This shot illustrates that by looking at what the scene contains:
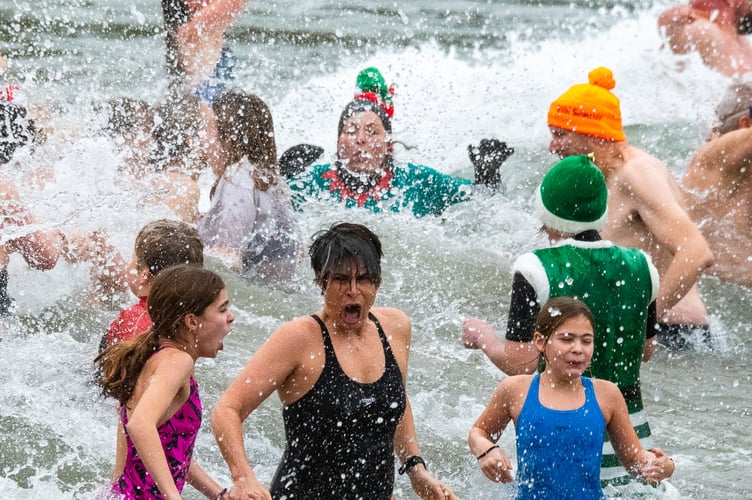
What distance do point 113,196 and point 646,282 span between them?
3.45 metres

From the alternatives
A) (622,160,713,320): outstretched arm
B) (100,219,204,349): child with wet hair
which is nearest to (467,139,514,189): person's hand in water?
(622,160,713,320): outstretched arm

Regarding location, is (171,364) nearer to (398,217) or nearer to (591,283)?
(591,283)

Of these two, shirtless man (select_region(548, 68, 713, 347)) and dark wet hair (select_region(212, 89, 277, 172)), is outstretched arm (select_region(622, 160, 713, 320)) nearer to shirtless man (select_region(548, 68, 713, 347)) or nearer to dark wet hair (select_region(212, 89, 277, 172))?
shirtless man (select_region(548, 68, 713, 347))

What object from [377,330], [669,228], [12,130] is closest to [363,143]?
[12,130]

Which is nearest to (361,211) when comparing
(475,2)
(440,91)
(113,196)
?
(113,196)

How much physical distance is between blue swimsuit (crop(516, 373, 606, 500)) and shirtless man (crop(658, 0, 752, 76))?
20.0ft

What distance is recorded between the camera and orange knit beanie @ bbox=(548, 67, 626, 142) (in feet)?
14.8

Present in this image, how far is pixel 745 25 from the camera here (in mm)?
8828

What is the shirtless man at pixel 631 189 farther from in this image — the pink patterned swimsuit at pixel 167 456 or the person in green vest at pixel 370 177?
the pink patterned swimsuit at pixel 167 456

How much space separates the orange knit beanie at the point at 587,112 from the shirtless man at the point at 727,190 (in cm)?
119

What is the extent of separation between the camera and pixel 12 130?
19.5 ft

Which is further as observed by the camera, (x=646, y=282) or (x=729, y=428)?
(x=729, y=428)

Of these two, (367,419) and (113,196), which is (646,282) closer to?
(367,419)

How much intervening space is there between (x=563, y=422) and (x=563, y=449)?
0.26 ft
